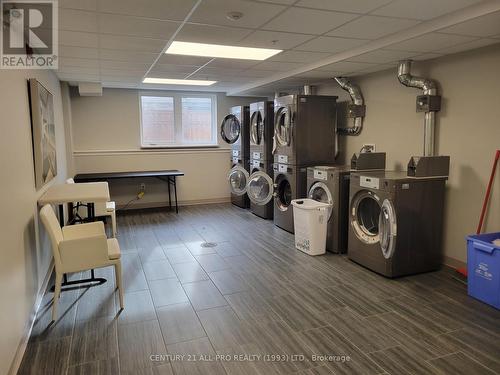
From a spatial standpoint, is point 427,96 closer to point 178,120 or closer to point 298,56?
point 298,56

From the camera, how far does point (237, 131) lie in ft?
22.1

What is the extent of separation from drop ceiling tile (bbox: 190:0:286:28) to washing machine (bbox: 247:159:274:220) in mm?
2943

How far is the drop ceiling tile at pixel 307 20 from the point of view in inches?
100

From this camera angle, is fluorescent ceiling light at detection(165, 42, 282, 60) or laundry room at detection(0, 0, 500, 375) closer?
laundry room at detection(0, 0, 500, 375)

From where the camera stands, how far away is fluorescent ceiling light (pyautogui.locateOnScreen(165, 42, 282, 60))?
138 inches

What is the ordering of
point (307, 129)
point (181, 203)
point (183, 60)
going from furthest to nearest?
point (181, 203) → point (307, 129) → point (183, 60)

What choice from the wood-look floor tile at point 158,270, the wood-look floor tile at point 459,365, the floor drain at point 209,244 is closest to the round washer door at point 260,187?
the floor drain at point 209,244

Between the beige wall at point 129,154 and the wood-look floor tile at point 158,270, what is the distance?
3.10 meters

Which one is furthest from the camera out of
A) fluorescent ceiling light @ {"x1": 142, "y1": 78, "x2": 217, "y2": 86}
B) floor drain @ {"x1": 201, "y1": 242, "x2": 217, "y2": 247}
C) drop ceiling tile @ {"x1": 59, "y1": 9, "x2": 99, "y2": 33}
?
fluorescent ceiling light @ {"x1": 142, "y1": 78, "x2": 217, "y2": 86}

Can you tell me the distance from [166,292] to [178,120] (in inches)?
180

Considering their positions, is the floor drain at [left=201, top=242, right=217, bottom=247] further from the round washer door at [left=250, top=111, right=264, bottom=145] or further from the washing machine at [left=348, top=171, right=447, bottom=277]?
the round washer door at [left=250, top=111, right=264, bottom=145]

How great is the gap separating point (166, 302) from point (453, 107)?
11.0 feet

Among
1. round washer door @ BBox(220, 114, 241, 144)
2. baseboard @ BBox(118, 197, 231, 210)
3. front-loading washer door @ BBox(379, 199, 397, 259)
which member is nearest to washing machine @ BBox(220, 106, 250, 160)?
round washer door @ BBox(220, 114, 241, 144)

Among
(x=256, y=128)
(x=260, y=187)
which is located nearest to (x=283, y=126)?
(x=256, y=128)
